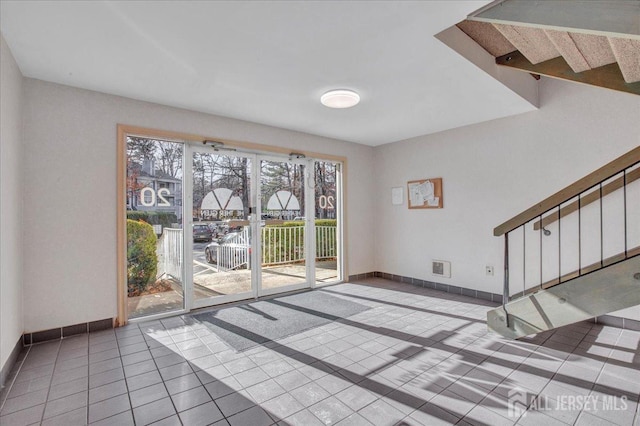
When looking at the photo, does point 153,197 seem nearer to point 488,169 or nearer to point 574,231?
point 488,169

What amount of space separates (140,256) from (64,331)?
0.91 meters

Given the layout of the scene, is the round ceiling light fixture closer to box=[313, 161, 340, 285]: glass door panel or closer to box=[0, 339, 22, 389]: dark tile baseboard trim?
box=[313, 161, 340, 285]: glass door panel

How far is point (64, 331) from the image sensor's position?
9.41 ft

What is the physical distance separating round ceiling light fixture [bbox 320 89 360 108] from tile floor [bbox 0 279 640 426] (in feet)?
7.54

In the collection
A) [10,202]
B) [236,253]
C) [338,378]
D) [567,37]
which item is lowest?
[338,378]

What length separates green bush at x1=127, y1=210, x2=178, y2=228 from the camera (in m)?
3.29

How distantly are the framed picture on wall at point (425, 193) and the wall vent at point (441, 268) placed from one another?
83 centimetres

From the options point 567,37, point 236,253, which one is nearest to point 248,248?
point 236,253

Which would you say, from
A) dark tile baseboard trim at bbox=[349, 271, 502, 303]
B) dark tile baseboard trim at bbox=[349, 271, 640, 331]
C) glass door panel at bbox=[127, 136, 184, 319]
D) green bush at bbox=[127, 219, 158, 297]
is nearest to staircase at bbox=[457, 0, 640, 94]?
dark tile baseboard trim at bbox=[349, 271, 640, 331]

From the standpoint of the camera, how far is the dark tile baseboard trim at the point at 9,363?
2071 millimetres

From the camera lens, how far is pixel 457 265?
4.37m

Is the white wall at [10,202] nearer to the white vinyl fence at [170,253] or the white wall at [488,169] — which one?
the white vinyl fence at [170,253]

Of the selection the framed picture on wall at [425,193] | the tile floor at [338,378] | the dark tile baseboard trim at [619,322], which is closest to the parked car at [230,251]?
the tile floor at [338,378]

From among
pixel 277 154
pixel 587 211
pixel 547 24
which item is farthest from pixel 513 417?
pixel 277 154
